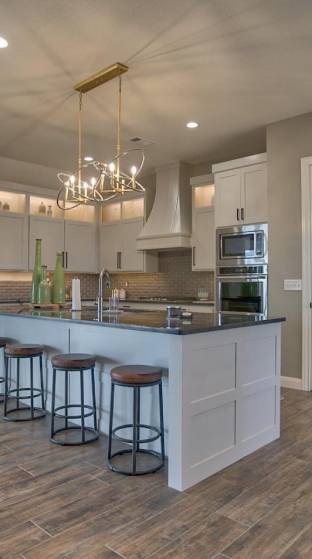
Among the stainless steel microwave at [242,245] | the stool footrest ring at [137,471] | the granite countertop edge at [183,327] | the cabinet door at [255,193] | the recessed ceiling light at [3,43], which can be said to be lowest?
the stool footrest ring at [137,471]

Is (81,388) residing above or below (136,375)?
below

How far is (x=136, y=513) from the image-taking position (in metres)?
2.05

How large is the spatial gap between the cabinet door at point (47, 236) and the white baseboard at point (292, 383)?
13.6 ft

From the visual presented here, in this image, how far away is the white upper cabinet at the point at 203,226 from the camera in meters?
5.83

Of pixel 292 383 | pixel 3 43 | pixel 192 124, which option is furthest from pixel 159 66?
pixel 292 383

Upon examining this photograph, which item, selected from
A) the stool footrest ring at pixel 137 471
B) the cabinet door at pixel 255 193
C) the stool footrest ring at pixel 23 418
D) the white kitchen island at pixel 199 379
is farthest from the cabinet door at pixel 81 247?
the stool footrest ring at pixel 137 471

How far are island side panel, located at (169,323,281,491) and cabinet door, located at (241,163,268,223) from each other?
2116 mm

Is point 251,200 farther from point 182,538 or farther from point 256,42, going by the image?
point 182,538

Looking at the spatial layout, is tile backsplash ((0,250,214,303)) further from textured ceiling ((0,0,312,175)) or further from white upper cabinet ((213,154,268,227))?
textured ceiling ((0,0,312,175))

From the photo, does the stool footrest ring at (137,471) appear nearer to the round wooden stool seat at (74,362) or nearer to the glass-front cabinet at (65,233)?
the round wooden stool seat at (74,362)

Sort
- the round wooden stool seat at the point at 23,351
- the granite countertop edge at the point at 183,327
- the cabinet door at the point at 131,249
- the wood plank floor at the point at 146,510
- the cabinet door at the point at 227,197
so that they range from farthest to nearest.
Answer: the cabinet door at the point at 131,249 → the cabinet door at the point at 227,197 → the round wooden stool seat at the point at 23,351 → the granite countertop edge at the point at 183,327 → the wood plank floor at the point at 146,510

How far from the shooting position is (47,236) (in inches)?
270

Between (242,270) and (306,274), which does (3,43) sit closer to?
(242,270)

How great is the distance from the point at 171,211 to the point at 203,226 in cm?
60
